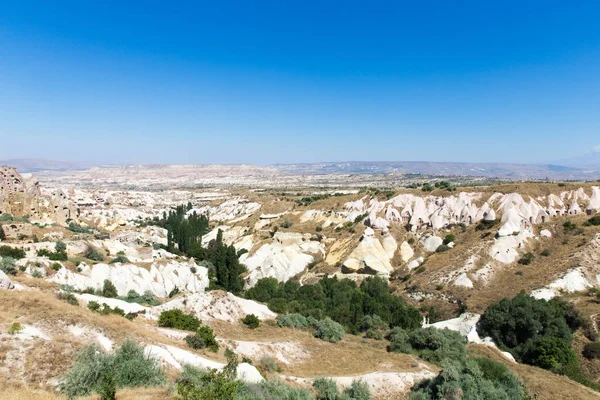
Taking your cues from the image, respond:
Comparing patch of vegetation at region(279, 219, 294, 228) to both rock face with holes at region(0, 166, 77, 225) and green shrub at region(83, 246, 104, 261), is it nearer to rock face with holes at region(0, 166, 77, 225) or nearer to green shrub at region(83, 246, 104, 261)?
rock face with holes at region(0, 166, 77, 225)

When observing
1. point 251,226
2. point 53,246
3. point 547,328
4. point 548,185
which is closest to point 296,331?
point 547,328

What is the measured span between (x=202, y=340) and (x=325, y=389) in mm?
6826

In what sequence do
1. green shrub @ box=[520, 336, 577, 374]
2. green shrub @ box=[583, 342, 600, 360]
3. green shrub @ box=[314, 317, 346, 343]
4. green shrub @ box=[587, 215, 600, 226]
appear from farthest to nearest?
green shrub @ box=[587, 215, 600, 226] → green shrub @ box=[583, 342, 600, 360] → green shrub @ box=[520, 336, 577, 374] → green shrub @ box=[314, 317, 346, 343]

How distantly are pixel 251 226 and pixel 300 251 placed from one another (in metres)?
30.0

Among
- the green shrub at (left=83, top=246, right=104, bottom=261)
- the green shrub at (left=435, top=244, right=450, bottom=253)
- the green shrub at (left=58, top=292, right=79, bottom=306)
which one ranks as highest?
the green shrub at (left=58, top=292, right=79, bottom=306)

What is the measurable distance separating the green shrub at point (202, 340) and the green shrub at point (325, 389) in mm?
5793

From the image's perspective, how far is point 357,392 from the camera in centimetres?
1677

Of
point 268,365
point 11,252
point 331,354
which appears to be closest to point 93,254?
point 11,252

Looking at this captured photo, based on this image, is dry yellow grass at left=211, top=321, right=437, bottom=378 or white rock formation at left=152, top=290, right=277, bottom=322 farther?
white rock formation at left=152, top=290, right=277, bottom=322

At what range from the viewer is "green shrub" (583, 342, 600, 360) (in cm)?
2774

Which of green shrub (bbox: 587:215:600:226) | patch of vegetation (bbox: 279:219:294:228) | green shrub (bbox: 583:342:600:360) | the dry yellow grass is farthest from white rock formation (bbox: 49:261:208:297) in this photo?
green shrub (bbox: 587:215:600:226)

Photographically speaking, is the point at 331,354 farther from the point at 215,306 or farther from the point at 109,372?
the point at 109,372

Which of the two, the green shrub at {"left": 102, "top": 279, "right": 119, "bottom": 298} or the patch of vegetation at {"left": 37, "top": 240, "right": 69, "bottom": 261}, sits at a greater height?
the patch of vegetation at {"left": 37, "top": 240, "right": 69, "bottom": 261}

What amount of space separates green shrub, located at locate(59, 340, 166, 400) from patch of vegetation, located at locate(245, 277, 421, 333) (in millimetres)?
20223
